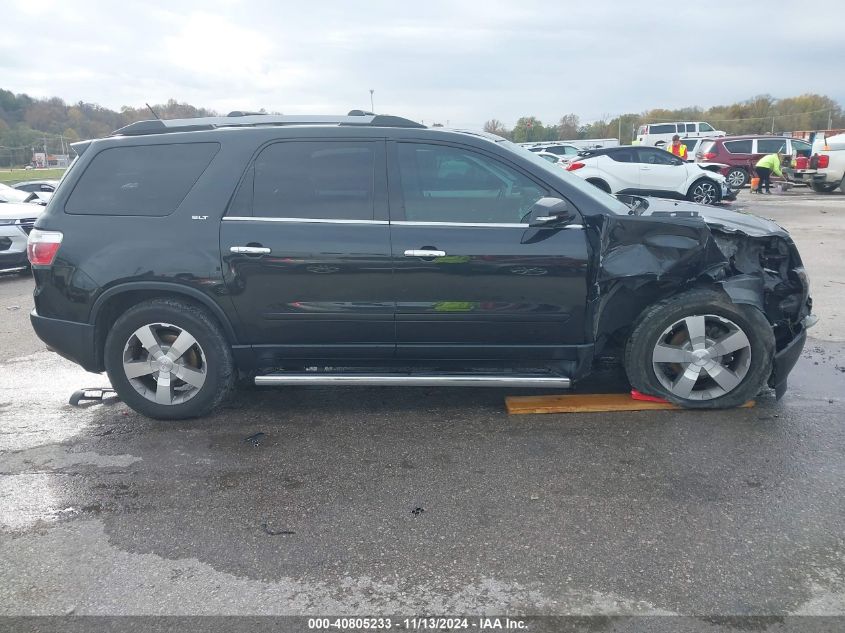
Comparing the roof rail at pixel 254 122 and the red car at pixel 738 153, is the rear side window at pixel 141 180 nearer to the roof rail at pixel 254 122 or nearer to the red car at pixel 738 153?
the roof rail at pixel 254 122

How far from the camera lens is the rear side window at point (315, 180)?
13.4 feet

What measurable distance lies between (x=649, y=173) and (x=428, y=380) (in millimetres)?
13930

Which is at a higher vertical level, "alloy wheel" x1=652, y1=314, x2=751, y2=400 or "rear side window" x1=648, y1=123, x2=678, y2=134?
"rear side window" x1=648, y1=123, x2=678, y2=134

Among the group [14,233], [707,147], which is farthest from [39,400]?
[707,147]

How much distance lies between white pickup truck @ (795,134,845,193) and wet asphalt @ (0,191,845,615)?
61.0 feet

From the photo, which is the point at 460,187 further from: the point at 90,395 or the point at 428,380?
the point at 90,395

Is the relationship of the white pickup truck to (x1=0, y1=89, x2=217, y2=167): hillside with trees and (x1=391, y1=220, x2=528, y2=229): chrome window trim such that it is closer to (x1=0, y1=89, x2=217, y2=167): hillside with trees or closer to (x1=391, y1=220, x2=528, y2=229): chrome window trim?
(x1=391, y1=220, x2=528, y2=229): chrome window trim

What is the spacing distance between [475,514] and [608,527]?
617 millimetres

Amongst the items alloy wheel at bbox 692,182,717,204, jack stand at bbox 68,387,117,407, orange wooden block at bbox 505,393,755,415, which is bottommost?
orange wooden block at bbox 505,393,755,415

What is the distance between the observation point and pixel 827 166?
65.6 ft

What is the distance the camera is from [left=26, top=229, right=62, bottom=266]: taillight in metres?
4.17

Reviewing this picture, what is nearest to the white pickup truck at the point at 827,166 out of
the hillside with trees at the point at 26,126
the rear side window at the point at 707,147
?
the rear side window at the point at 707,147

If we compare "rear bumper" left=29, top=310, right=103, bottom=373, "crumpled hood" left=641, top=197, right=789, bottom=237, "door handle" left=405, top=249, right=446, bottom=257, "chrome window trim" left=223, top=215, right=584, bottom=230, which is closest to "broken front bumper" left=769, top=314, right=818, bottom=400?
"crumpled hood" left=641, top=197, right=789, bottom=237

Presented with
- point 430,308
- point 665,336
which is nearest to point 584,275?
point 665,336
